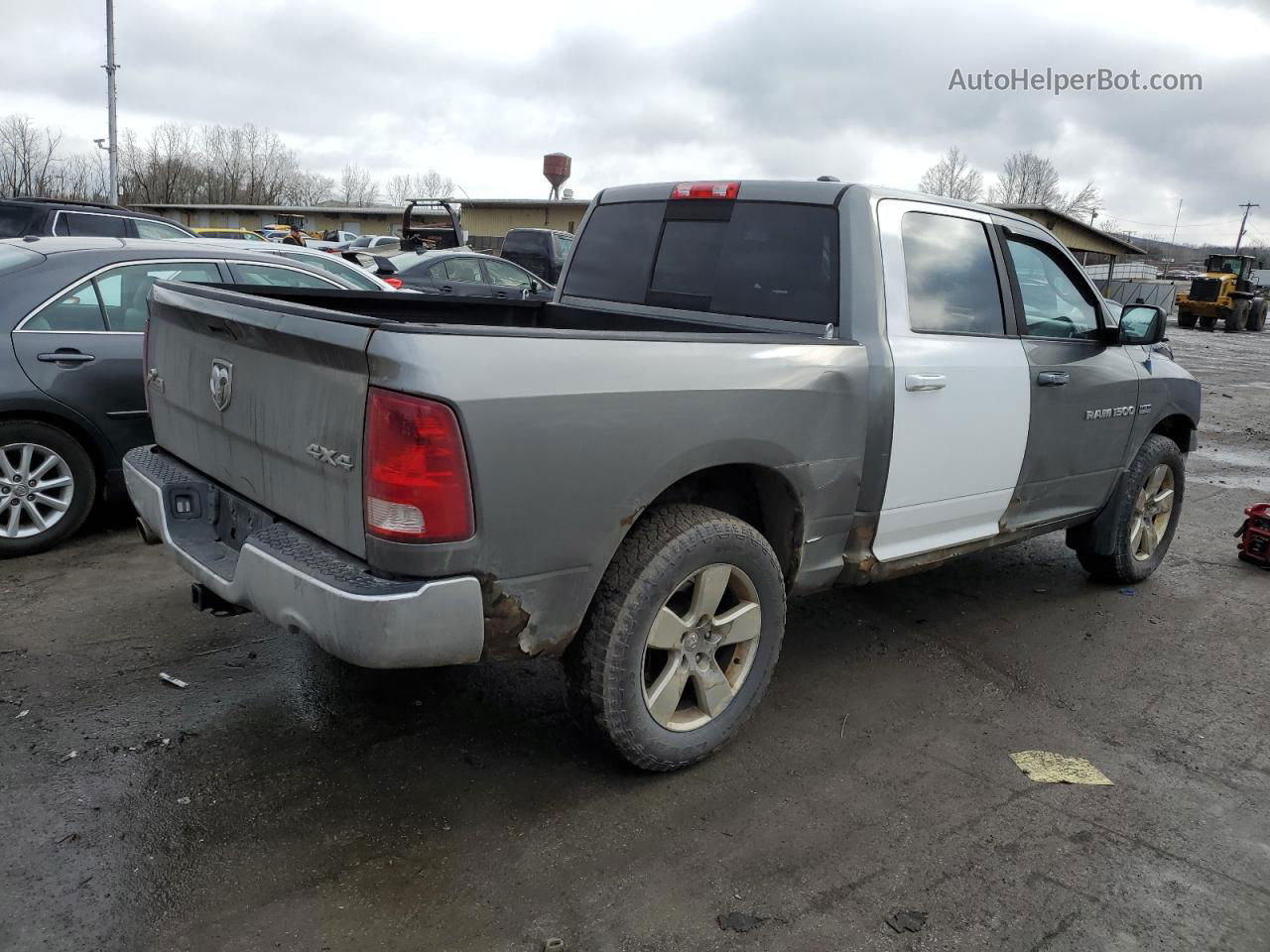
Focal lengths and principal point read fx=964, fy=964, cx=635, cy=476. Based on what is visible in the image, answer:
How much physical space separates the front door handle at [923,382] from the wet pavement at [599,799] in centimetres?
125

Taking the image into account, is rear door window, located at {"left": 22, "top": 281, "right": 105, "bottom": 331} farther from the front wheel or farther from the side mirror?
the front wheel

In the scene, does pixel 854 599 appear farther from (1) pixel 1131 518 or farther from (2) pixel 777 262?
(2) pixel 777 262

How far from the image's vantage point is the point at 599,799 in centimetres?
303

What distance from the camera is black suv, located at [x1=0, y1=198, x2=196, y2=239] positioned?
11125 mm

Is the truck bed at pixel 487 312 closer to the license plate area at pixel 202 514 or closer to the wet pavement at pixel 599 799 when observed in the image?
the license plate area at pixel 202 514

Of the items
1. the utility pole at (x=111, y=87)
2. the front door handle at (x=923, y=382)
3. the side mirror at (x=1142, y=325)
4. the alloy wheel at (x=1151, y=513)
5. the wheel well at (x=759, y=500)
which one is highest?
the utility pole at (x=111, y=87)

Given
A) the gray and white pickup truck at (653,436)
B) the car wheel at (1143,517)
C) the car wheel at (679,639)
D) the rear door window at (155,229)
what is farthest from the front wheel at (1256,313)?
the car wheel at (679,639)

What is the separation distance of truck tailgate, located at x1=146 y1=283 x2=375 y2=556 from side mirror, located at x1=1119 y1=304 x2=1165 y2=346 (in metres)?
3.75

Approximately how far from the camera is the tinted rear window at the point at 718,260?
3.59 metres

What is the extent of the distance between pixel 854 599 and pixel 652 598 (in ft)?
7.75

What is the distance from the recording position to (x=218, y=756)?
3.15 metres

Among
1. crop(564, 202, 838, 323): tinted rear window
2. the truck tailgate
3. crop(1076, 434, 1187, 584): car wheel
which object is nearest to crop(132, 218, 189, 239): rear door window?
crop(564, 202, 838, 323): tinted rear window

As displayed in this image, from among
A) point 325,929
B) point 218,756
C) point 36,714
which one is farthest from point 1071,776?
point 36,714

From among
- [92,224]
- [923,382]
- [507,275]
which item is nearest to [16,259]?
[923,382]
